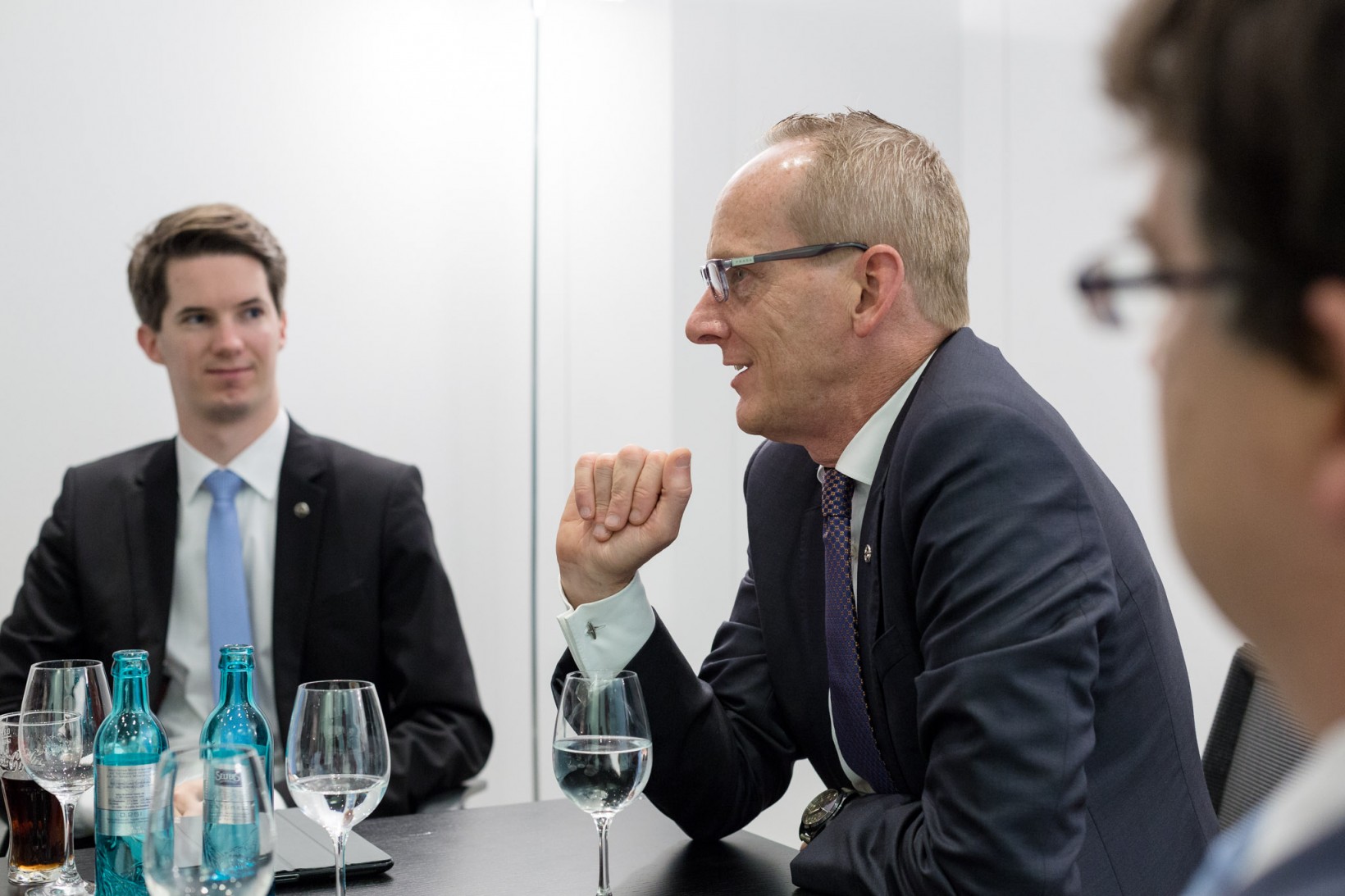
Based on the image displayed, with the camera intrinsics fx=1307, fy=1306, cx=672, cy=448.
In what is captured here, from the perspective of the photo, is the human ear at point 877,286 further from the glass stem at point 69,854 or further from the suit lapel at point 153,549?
the suit lapel at point 153,549

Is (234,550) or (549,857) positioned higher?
(234,550)

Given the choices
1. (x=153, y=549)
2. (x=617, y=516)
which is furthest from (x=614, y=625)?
(x=153, y=549)

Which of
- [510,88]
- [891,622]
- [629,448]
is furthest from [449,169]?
[891,622]

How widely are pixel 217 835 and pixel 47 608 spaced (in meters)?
1.89

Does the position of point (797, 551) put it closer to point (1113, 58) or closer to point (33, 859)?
point (33, 859)

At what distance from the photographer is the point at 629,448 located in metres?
→ 1.72

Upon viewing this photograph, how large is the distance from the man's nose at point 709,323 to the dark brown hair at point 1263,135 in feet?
4.26

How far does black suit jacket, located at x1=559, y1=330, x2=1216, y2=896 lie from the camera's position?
1.32 m

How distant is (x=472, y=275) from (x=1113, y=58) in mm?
3547

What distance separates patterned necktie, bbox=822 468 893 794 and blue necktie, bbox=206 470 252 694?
131 centimetres

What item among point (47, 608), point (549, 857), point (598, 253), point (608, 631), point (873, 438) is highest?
point (598, 253)

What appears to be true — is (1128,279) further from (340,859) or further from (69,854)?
(69,854)

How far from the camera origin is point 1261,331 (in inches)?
19.8

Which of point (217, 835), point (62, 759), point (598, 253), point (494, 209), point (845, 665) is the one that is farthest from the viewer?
point (494, 209)
